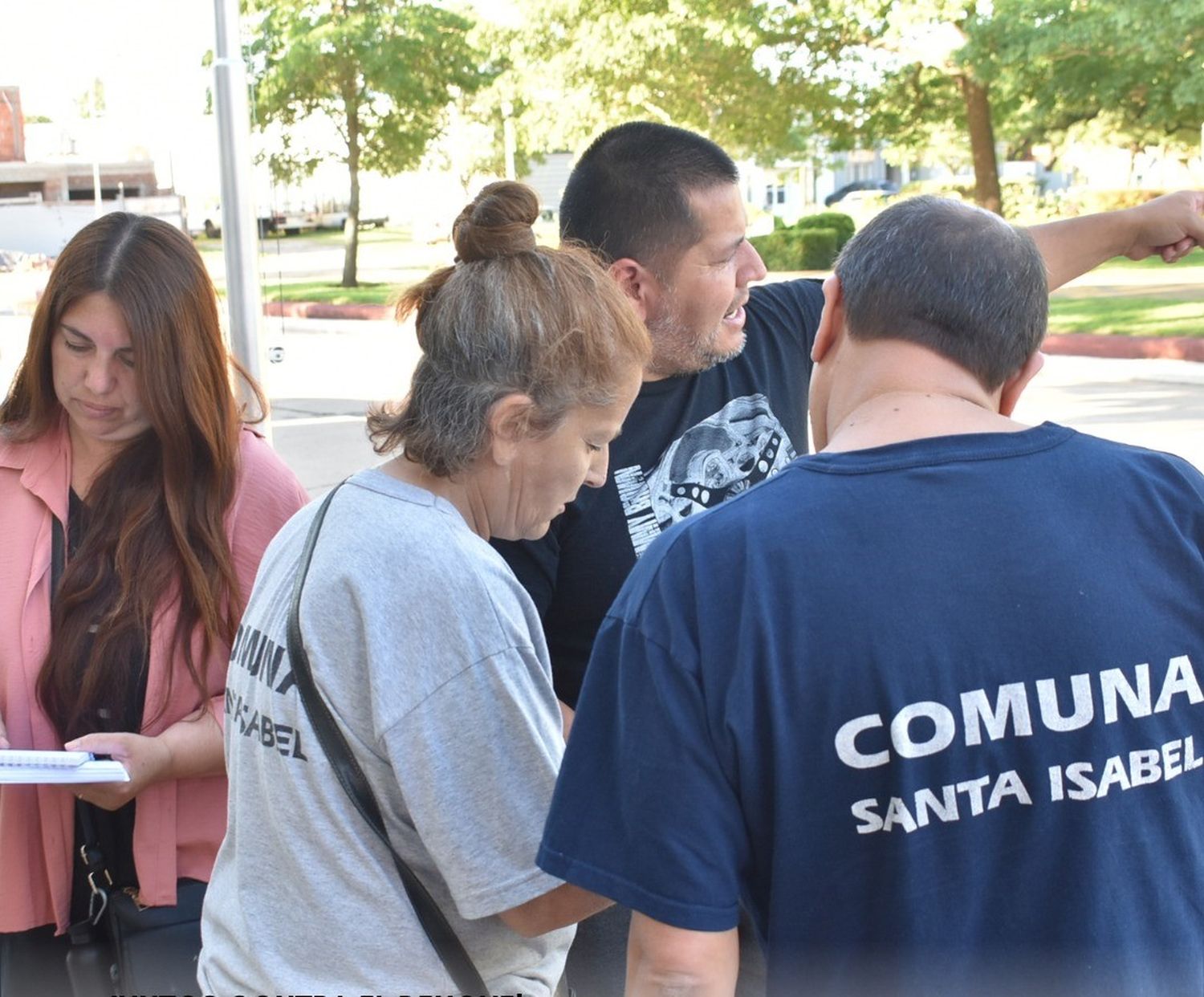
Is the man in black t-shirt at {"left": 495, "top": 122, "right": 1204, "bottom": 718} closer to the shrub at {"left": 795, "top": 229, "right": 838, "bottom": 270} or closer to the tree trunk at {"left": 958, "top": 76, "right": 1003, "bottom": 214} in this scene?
the tree trunk at {"left": 958, "top": 76, "right": 1003, "bottom": 214}

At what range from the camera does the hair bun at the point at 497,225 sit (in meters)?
1.74

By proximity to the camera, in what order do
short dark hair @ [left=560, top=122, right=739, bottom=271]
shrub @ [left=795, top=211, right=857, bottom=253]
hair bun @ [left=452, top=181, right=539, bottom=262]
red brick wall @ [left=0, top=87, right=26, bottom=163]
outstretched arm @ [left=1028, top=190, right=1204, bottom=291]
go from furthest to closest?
shrub @ [left=795, top=211, right=857, bottom=253] < red brick wall @ [left=0, top=87, right=26, bottom=163] < outstretched arm @ [left=1028, top=190, right=1204, bottom=291] < short dark hair @ [left=560, top=122, right=739, bottom=271] < hair bun @ [left=452, top=181, right=539, bottom=262]

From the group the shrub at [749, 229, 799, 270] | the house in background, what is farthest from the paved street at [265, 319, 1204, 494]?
the shrub at [749, 229, 799, 270]

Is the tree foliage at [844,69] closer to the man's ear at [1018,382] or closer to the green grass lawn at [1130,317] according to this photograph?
the green grass lawn at [1130,317]

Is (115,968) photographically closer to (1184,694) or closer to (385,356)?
(1184,694)

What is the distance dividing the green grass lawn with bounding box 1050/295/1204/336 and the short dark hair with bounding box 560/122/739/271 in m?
13.3

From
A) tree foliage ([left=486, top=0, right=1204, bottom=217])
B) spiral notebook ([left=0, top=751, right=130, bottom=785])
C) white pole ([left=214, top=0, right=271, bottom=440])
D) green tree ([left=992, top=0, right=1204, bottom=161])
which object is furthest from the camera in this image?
tree foliage ([left=486, top=0, right=1204, bottom=217])

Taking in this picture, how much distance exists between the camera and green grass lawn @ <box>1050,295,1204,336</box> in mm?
15703

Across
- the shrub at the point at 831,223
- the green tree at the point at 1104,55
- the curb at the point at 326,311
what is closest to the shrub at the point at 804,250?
the shrub at the point at 831,223

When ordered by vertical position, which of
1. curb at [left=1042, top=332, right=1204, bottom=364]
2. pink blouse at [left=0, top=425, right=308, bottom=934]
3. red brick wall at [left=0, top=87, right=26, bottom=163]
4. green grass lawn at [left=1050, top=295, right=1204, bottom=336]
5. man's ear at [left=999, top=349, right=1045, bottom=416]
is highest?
red brick wall at [left=0, top=87, right=26, bottom=163]

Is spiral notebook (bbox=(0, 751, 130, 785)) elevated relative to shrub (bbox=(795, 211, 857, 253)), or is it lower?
lower

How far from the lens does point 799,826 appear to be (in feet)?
4.69

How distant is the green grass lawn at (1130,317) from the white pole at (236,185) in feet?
41.0

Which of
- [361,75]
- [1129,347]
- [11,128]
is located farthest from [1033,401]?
[361,75]
